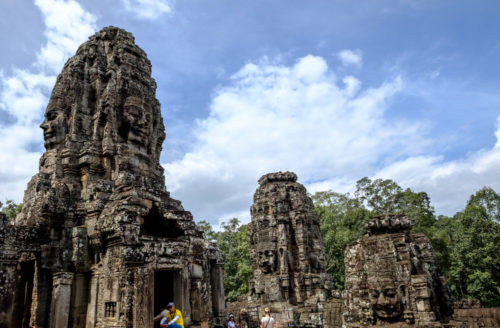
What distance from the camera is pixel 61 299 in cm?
845

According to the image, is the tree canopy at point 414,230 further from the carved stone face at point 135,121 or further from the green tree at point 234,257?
the carved stone face at point 135,121

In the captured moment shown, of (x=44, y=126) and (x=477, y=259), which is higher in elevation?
(x=44, y=126)

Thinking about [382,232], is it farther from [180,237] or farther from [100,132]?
[100,132]

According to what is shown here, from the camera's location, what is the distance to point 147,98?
→ 484 inches

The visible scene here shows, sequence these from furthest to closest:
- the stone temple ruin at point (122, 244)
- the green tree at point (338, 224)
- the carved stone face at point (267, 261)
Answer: the green tree at point (338, 224)
the carved stone face at point (267, 261)
the stone temple ruin at point (122, 244)

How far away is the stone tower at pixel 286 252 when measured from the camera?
16.9 metres

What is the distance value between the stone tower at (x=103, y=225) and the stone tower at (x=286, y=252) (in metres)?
7.43

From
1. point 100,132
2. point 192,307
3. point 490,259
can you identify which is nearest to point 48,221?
point 100,132

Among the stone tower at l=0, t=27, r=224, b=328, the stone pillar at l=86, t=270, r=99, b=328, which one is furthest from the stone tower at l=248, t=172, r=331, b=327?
the stone pillar at l=86, t=270, r=99, b=328

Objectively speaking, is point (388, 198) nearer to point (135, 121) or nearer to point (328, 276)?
point (328, 276)

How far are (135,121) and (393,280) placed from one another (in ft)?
28.3

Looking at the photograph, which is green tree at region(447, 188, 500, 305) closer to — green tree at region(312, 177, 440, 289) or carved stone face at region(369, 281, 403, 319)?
green tree at region(312, 177, 440, 289)

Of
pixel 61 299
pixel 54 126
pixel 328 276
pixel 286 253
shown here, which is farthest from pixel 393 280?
pixel 328 276

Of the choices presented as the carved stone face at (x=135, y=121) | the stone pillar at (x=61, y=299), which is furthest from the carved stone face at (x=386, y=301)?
the carved stone face at (x=135, y=121)
